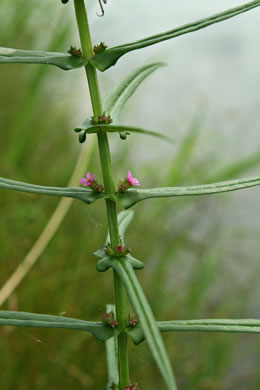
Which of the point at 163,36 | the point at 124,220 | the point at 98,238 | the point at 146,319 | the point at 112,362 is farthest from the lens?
the point at 98,238

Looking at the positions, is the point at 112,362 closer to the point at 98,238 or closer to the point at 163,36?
the point at 163,36

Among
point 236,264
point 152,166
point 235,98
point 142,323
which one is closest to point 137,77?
point 142,323

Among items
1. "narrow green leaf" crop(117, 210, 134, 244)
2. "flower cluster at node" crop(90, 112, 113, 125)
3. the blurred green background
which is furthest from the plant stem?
the blurred green background

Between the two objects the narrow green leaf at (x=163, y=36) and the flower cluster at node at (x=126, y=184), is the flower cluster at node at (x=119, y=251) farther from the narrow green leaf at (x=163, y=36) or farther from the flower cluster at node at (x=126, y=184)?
the narrow green leaf at (x=163, y=36)

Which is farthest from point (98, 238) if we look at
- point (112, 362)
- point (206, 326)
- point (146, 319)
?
point (146, 319)

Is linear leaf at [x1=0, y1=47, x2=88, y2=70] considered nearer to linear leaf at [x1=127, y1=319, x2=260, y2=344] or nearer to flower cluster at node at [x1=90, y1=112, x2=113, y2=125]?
flower cluster at node at [x1=90, y1=112, x2=113, y2=125]

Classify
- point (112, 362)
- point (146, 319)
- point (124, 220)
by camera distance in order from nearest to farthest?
point (146, 319) → point (112, 362) → point (124, 220)
